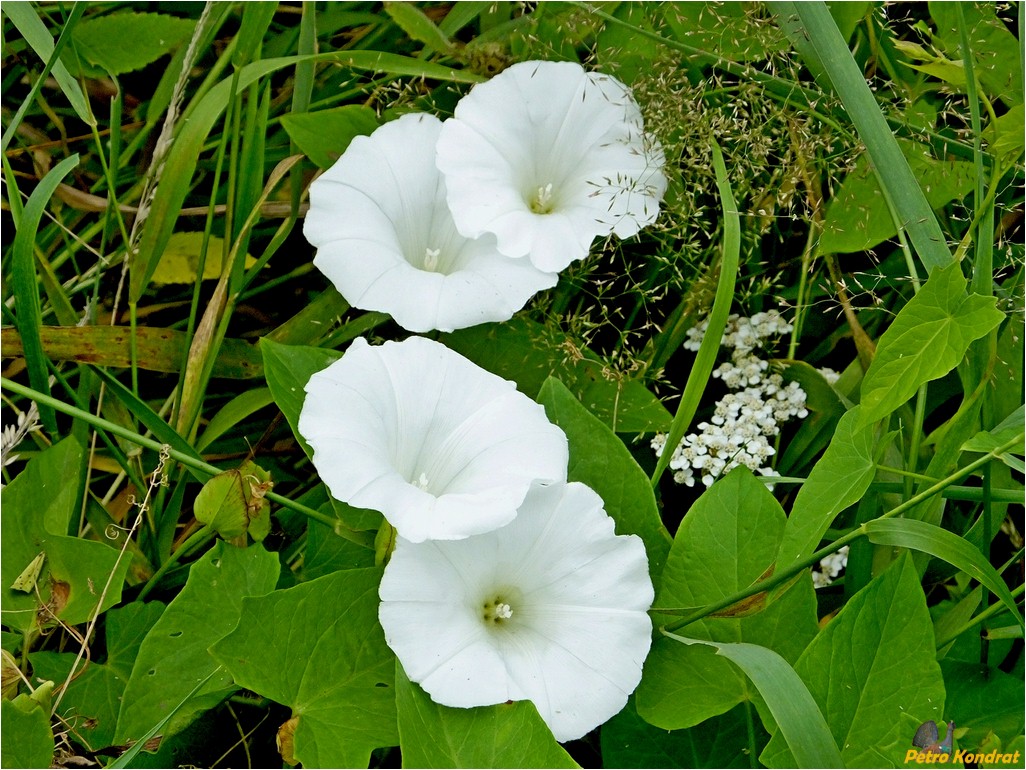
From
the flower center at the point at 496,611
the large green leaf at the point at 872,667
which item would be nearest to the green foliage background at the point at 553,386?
the large green leaf at the point at 872,667

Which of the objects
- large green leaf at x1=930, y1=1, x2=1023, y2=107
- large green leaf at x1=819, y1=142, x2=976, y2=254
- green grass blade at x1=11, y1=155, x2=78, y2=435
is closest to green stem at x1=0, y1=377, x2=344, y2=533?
green grass blade at x1=11, y1=155, x2=78, y2=435

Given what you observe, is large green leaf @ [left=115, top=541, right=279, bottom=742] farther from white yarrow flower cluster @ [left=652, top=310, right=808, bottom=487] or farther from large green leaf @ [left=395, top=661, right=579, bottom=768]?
white yarrow flower cluster @ [left=652, top=310, right=808, bottom=487]

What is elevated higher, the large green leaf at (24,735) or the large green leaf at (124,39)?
the large green leaf at (124,39)

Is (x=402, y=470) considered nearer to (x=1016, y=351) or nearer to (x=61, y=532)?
(x=61, y=532)

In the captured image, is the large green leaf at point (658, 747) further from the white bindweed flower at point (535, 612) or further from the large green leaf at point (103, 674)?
the large green leaf at point (103, 674)

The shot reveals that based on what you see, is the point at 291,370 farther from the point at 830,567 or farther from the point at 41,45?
the point at 830,567

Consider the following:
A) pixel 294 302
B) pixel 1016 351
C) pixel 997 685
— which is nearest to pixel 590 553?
pixel 997 685

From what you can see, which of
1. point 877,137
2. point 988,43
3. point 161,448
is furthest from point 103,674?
point 988,43
